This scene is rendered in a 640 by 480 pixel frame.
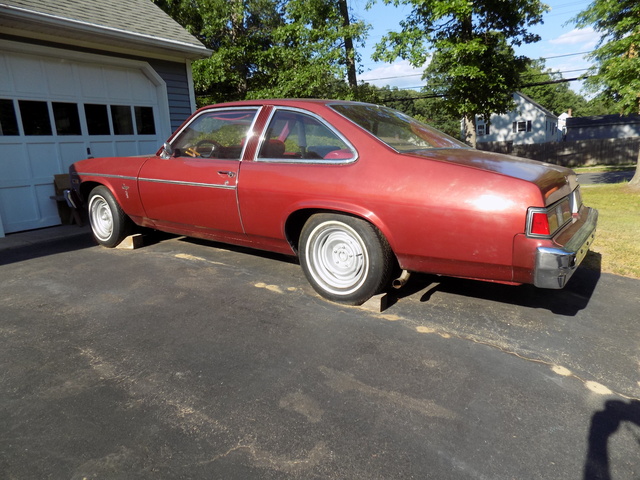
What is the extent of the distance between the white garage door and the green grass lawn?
25.4 feet

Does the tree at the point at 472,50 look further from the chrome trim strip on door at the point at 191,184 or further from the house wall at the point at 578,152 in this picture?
the house wall at the point at 578,152

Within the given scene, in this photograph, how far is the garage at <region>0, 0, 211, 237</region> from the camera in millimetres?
6566

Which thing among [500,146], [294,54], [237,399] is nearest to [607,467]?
[237,399]

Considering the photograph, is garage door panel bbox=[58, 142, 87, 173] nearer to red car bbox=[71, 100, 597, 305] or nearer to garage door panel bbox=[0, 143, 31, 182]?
garage door panel bbox=[0, 143, 31, 182]

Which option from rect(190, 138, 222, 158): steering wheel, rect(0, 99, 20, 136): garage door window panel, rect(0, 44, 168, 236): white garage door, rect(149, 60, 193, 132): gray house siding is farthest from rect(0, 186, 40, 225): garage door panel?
rect(190, 138, 222, 158): steering wheel

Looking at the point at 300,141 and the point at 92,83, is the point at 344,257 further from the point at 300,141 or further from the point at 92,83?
the point at 92,83

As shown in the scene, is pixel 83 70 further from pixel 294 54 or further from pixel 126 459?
pixel 294 54

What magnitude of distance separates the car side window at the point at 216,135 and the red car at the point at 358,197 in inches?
0.5

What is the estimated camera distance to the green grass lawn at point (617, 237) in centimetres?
434

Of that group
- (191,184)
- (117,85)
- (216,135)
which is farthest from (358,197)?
(117,85)

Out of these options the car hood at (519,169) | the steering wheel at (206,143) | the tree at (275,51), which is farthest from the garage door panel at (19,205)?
the tree at (275,51)

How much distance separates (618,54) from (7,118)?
10857mm

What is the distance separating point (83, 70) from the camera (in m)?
7.49

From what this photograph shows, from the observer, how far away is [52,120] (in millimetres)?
7145
